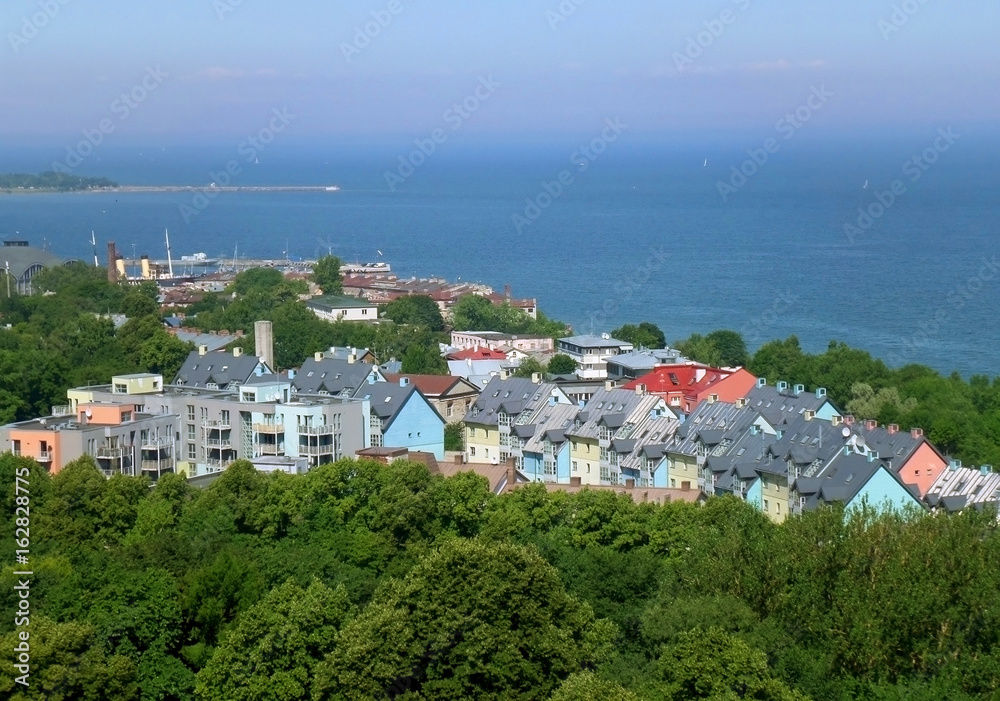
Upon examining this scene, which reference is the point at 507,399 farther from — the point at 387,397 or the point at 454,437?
the point at 387,397

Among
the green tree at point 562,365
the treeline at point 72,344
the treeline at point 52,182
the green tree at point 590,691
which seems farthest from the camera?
the treeline at point 52,182

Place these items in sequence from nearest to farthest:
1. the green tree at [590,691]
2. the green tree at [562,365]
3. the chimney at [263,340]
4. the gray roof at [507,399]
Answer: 1. the green tree at [590,691]
2. the gray roof at [507,399]
3. the chimney at [263,340]
4. the green tree at [562,365]

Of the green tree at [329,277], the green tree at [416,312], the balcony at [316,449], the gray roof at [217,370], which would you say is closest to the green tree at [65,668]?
the balcony at [316,449]

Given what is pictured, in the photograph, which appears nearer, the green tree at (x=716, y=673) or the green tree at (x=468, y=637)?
the green tree at (x=716, y=673)

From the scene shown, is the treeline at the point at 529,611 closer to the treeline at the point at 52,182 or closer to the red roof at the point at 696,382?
the red roof at the point at 696,382

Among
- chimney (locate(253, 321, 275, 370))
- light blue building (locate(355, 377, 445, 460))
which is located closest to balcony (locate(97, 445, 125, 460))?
light blue building (locate(355, 377, 445, 460))

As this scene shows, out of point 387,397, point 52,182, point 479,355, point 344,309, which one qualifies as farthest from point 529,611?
point 52,182
